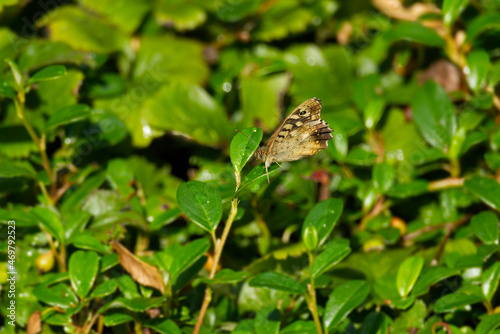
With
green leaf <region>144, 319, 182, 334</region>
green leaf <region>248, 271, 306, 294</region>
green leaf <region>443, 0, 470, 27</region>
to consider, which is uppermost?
green leaf <region>443, 0, 470, 27</region>

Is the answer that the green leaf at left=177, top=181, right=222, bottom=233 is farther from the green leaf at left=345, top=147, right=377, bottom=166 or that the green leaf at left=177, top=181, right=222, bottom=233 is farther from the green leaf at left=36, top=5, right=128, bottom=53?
the green leaf at left=36, top=5, right=128, bottom=53

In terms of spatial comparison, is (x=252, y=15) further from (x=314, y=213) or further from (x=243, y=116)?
(x=314, y=213)

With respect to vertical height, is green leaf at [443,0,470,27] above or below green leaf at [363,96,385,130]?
above

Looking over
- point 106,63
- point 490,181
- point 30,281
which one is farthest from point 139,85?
point 490,181

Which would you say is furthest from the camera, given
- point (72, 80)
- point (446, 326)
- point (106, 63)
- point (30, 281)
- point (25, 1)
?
point (106, 63)

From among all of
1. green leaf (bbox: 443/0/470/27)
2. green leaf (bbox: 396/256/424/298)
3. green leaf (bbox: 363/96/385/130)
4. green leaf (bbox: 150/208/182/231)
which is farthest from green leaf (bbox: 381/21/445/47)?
green leaf (bbox: 150/208/182/231)

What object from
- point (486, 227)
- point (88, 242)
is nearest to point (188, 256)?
point (88, 242)
